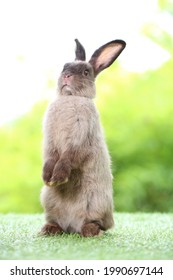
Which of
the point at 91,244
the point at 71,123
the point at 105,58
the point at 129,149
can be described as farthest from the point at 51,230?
the point at 129,149

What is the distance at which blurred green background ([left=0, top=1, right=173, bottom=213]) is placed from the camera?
219 inches

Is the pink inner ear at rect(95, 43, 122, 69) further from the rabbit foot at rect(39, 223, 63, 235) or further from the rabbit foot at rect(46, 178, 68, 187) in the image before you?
the rabbit foot at rect(39, 223, 63, 235)

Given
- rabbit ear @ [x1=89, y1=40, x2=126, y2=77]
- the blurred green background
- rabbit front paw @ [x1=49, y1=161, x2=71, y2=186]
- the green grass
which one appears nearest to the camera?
the green grass

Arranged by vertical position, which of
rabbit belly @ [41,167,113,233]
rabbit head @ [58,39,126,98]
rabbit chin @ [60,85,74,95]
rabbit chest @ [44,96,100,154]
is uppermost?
rabbit head @ [58,39,126,98]

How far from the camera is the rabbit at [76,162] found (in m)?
2.78

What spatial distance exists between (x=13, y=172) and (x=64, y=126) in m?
2.87

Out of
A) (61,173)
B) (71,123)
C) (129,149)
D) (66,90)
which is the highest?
(129,149)

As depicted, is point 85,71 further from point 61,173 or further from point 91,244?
point 91,244

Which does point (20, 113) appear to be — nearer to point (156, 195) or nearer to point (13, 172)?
point (13, 172)

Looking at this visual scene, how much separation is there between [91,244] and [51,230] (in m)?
0.41

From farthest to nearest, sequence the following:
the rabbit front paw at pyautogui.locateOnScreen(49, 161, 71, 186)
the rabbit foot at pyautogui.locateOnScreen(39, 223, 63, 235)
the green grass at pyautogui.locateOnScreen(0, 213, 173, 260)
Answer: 1. the rabbit foot at pyautogui.locateOnScreen(39, 223, 63, 235)
2. the rabbit front paw at pyautogui.locateOnScreen(49, 161, 71, 186)
3. the green grass at pyautogui.locateOnScreen(0, 213, 173, 260)

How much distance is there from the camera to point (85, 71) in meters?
2.91

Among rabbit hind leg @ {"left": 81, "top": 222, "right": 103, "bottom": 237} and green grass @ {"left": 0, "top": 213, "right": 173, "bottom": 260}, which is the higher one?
rabbit hind leg @ {"left": 81, "top": 222, "right": 103, "bottom": 237}

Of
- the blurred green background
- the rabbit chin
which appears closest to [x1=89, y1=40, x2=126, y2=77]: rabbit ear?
the rabbit chin
